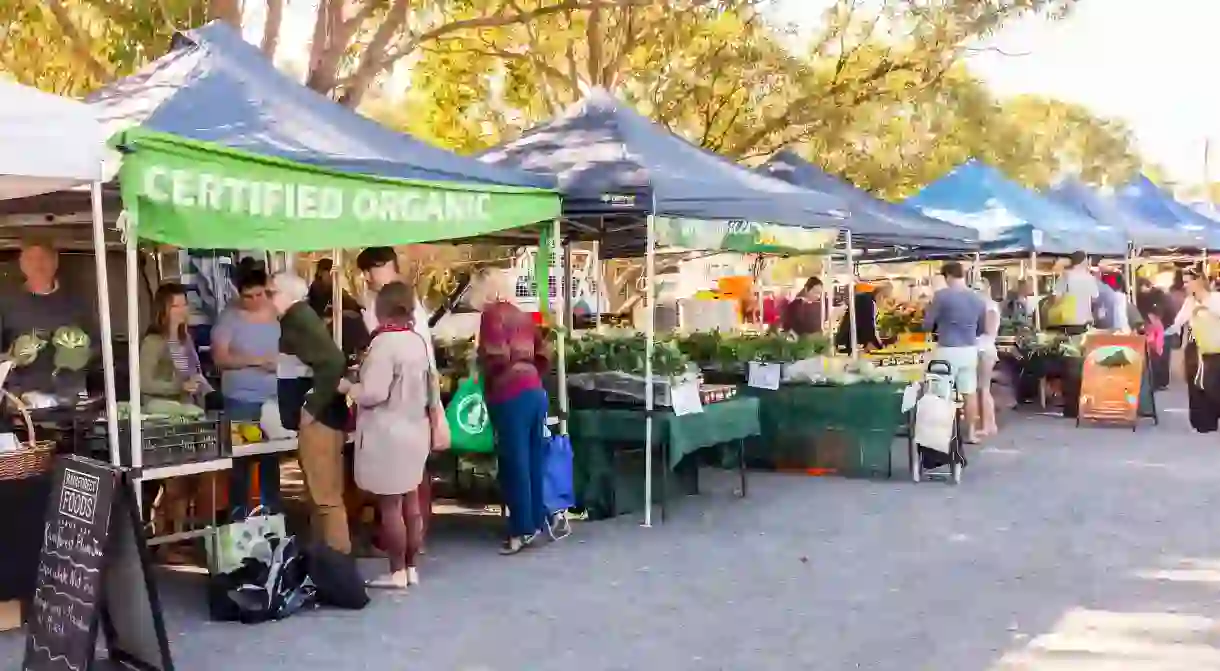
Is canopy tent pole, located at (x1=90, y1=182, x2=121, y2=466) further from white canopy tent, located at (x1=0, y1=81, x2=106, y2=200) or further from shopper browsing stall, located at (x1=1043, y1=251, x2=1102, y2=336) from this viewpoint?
shopper browsing stall, located at (x1=1043, y1=251, x2=1102, y2=336)

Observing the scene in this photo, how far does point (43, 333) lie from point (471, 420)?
2433 mm

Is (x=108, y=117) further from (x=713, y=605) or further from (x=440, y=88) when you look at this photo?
(x=440, y=88)

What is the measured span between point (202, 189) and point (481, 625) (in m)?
2.27

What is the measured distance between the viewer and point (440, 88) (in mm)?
19609

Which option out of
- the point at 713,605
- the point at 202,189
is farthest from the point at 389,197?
the point at 713,605

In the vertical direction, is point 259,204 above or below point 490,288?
above

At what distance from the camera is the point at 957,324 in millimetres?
11023

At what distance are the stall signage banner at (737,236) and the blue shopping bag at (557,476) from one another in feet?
4.66

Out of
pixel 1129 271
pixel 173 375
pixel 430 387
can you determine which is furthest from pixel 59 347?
pixel 1129 271

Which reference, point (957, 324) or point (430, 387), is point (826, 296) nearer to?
point (957, 324)

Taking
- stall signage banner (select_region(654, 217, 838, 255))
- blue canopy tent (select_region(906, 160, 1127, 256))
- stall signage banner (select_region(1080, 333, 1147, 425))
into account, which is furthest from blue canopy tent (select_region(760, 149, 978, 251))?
stall signage banner (select_region(654, 217, 838, 255))

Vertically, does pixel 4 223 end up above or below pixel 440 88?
below

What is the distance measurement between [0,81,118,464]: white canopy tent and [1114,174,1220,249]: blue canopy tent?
56.4 ft

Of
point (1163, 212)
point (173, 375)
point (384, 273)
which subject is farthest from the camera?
point (1163, 212)
